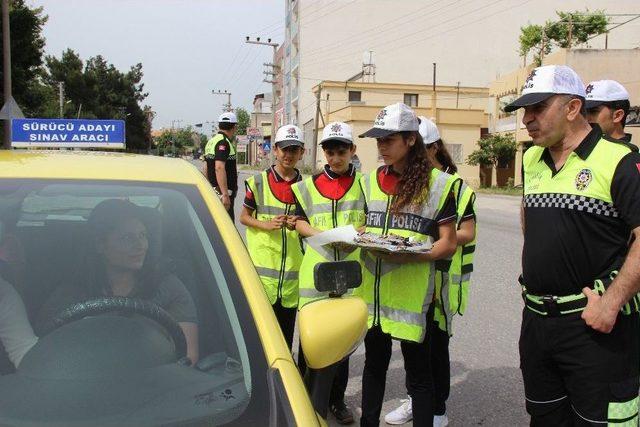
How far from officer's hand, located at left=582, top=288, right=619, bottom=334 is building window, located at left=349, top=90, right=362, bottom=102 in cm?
4512

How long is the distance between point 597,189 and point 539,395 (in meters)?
0.92

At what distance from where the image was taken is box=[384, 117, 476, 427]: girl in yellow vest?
348 centimetres

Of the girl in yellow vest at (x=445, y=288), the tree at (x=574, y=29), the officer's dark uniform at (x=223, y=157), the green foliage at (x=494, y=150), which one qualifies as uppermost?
the tree at (x=574, y=29)

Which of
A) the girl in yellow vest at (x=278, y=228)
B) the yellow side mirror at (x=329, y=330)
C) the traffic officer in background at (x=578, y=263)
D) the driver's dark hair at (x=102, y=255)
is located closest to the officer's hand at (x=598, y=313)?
the traffic officer in background at (x=578, y=263)

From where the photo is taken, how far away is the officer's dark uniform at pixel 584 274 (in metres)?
2.32

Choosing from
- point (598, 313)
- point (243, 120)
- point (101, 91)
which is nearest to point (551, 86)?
point (598, 313)

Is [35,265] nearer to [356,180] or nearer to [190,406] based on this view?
[190,406]

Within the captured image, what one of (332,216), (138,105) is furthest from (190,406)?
(138,105)

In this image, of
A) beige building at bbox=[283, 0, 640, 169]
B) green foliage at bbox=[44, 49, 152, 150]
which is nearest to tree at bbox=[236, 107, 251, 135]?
green foliage at bbox=[44, 49, 152, 150]

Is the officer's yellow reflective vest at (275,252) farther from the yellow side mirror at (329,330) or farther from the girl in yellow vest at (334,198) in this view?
the yellow side mirror at (329,330)

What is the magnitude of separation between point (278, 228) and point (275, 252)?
183mm

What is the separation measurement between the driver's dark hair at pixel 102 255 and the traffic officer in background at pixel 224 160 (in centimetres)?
450

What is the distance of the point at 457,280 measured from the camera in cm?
388

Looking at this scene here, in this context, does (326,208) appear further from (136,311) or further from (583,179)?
(136,311)
